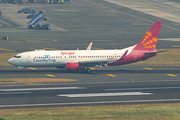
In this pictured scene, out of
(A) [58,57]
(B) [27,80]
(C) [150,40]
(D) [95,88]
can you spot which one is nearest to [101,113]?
(D) [95,88]

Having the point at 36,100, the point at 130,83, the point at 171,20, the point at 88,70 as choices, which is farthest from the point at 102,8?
the point at 36,100

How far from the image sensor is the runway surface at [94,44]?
4459 centimetres

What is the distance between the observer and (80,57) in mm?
68250

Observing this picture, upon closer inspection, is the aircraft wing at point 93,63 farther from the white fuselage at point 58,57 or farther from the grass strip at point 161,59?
the grass strip at point 161,59

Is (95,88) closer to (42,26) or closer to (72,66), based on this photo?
(72,66)

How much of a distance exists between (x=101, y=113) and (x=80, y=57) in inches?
1302

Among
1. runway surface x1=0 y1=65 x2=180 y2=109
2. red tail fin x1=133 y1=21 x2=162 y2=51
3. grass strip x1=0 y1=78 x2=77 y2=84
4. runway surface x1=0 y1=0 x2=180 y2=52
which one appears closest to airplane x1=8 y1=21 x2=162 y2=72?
red tail fin x1=133 y1=21 x2=162 y2=51

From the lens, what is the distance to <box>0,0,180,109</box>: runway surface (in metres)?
44.6

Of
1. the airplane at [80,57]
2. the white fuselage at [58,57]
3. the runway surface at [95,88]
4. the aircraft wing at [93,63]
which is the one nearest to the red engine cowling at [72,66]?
the airplane at [80,57]

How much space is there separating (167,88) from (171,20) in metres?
115

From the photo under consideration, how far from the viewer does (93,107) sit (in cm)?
3869

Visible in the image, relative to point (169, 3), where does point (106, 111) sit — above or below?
below

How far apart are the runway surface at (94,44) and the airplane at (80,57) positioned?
174 centimetres

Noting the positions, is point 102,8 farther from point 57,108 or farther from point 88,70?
point 57,108
